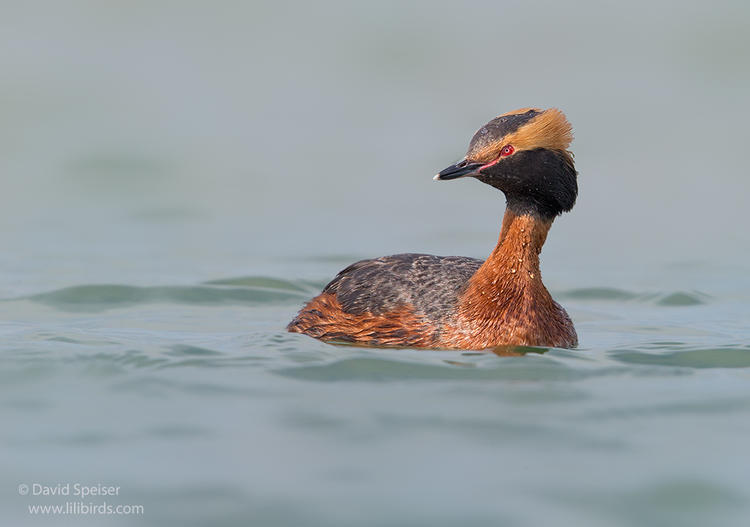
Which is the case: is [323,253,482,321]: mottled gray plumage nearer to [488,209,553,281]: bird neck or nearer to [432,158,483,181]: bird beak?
[488,209,553,281]: bird neck

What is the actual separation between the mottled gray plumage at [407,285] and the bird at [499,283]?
0.01 m

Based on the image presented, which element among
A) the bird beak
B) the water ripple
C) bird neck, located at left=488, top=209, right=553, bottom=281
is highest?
the bird beak

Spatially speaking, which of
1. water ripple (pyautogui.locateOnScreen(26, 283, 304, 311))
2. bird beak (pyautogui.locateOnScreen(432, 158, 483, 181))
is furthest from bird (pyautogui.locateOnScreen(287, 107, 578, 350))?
water ripple (pyautogui.locateOnScreen(26, 283, 304, 311))

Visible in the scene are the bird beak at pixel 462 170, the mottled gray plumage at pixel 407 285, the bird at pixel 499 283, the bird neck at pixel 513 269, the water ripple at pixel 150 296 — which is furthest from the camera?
the water ripple at pixel 150 296

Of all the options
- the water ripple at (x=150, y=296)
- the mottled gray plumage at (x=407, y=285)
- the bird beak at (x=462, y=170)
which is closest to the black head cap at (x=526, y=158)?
the bird beak at (x=462, y=170)

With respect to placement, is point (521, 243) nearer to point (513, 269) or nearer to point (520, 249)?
point (520, 249)

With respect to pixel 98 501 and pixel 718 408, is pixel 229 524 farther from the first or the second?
pixel 718 408

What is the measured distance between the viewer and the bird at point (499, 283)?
39.1ft

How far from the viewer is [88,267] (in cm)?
1684

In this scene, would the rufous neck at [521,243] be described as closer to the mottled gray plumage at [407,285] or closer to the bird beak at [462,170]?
the mottled gray plumage at [407,285]

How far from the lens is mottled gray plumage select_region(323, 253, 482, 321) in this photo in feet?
40.6

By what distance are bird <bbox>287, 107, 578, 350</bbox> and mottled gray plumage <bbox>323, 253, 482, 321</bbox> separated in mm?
12

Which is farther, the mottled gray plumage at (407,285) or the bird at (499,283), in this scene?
the mottled gray plumage at (407,285)

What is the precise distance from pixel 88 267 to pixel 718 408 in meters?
9.01
